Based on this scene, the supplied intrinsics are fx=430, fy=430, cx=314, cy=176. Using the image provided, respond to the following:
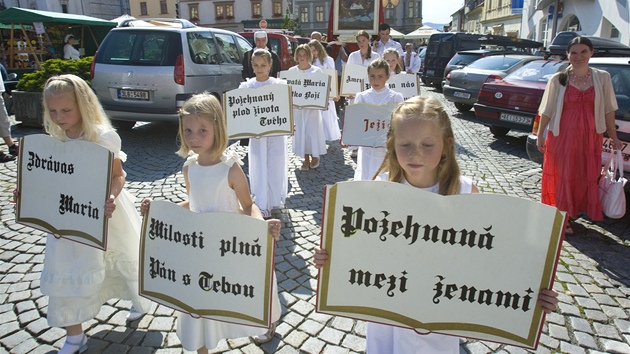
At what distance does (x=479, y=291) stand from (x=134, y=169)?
19.1 ft

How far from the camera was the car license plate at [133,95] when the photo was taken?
7334 millimetres

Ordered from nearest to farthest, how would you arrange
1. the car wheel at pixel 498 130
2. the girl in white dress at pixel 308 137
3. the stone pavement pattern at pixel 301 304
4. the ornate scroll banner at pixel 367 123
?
the stone pavement pattern at pixel 301 304, the ornate scroll banner at pixel 367 123, the girl in white dress at pixel 308 137, the car wheel at pixel 498 130

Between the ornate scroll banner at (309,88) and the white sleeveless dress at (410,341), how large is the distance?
434 centimetres

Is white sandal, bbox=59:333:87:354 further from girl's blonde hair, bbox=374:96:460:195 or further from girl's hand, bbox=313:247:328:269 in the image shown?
girl's blonde hair, bbox=374:96:460:195

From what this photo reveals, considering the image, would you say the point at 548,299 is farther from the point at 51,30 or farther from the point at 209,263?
the point at 51,30

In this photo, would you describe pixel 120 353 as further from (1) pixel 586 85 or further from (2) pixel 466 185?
(1) pixel 586 85

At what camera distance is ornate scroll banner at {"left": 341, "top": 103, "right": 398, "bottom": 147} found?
438 cm

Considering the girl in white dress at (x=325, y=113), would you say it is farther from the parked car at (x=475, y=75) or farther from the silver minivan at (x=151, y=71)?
the parked car at (x=475, y=75)

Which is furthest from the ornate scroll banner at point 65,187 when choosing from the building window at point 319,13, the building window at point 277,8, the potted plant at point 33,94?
the building window at point 319,13

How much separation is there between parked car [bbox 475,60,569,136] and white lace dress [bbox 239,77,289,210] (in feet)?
15.7

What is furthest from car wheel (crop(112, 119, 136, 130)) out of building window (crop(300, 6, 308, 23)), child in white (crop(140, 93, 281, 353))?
building window (crop(300, 6, 308, 23))

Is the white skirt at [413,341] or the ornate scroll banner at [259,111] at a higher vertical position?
the ornate scroll banner at [259,111]

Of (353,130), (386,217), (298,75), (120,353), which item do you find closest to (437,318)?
(386,217)

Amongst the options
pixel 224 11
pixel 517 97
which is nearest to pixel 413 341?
pixel 517 97
